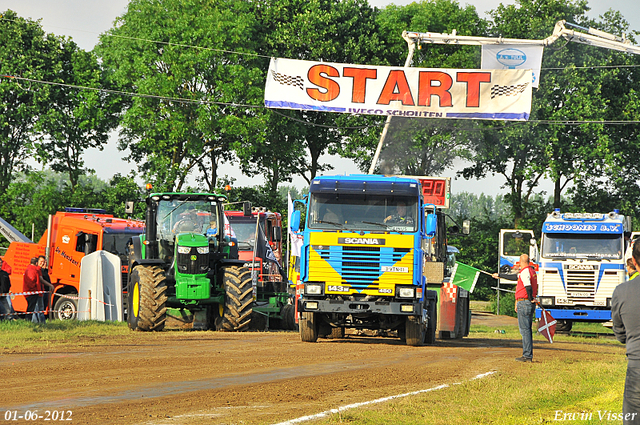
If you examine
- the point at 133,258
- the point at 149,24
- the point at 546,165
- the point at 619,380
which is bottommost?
the point at 619,380

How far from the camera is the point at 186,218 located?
2111cm

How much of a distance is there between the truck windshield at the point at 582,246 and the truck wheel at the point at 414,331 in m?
10.8

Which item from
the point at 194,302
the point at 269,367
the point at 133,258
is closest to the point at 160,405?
the point at 269,367

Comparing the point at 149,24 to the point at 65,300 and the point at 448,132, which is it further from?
the point at 65,300

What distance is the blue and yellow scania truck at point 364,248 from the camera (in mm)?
16875

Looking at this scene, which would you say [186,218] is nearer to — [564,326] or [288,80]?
[288,80]

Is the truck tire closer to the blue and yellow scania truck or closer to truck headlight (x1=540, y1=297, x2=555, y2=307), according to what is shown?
the blue and yellow scania truck

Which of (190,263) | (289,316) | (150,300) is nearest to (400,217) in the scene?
(190,263)

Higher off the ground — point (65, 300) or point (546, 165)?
point (546, 165)

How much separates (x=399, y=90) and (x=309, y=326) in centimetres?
1444

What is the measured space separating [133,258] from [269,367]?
9328 mm

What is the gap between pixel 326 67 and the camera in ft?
99.1

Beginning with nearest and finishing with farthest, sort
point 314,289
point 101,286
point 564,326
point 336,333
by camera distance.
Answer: point 314,289, point 336,333, point 101,286, point 564,326

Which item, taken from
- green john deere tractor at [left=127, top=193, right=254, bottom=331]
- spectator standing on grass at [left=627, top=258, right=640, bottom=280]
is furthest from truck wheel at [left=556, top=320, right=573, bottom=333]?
green john deere tractor at [left=127, top=193, right=254, bottom=331]
